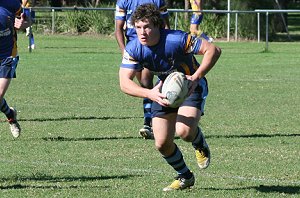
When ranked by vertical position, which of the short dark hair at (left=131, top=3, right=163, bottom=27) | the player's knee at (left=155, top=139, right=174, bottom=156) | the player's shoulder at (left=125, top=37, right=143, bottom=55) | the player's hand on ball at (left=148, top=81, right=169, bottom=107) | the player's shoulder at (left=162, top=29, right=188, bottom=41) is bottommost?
the player's knee at (left=155, top=139, right=174, bottom=156)

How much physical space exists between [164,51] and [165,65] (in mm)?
162

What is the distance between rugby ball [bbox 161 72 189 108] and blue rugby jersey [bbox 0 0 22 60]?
3.92 meters

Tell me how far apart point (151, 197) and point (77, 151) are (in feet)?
9.59

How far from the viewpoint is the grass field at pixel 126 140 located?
8.30 metres

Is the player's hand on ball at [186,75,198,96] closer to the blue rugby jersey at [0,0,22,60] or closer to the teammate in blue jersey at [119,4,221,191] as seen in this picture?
the teammate in blue jersey at [119,4,221,191]

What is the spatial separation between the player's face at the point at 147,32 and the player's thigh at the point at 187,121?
98 centimetres

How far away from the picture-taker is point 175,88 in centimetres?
732

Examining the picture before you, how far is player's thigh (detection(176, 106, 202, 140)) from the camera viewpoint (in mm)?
8266

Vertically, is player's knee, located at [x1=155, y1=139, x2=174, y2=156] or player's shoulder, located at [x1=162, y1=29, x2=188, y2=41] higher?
player's shoulder, located at [x1=162, y1=29, x2=188, y2=41]

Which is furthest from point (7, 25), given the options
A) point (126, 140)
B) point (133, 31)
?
point (126, 140)

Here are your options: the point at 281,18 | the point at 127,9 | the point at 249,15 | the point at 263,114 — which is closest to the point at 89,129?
the point at 127,9

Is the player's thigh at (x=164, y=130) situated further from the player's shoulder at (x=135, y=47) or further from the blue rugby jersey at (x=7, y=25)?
the blue rugby jersey at (x=7, y=25)

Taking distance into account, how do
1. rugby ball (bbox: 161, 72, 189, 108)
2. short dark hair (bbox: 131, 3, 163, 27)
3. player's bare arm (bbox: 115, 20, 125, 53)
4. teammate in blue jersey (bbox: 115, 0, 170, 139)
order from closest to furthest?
rugby ball (bbox: 161, 72, 189, 108)
short dark hair (bbox: 131, 3, 163, 27)
teammate in blue jersey (bbox: 115, 0, 170, 139)
player's bare arm (bbox: 115, 20, 125, 53)

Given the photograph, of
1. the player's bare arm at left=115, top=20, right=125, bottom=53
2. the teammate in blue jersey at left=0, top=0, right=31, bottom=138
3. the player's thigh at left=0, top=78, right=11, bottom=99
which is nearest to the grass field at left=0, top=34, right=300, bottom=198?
the player's thigh at left=0, top=78, right=11, bottom=99
